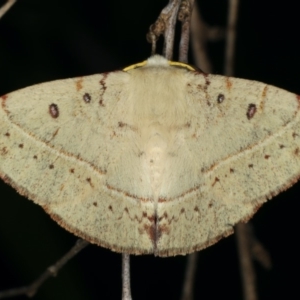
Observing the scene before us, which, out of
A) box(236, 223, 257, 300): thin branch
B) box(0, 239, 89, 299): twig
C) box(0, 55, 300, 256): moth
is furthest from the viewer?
box(236, 223, 257, 300): thin branch

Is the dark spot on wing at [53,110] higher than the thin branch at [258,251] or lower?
higher

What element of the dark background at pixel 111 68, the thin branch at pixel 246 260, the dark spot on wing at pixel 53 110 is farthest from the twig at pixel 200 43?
the dark spot on wing at pixel 53 110

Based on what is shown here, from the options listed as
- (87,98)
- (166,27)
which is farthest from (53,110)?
(166,27)

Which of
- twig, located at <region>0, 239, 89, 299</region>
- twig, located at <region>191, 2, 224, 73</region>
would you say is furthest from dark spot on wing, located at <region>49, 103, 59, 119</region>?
twig, located at <region>191, 2, 224, 73</region>

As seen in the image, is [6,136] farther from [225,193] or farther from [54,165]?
[225,193]

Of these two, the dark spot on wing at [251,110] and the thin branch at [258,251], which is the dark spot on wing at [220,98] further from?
the thin branch at [258,251]

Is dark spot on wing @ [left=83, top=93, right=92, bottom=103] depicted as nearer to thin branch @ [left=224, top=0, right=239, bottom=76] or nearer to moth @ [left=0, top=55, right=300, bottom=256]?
moth @ [left=0, top=55, right=300, bottom=256]
